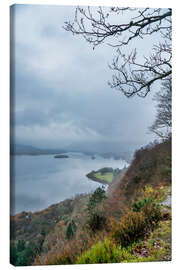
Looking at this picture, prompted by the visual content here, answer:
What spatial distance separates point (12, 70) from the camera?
11.8ft

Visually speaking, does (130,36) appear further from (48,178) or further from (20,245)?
(20,245)

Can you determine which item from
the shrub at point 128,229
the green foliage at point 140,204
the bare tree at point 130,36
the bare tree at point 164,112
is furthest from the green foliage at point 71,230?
the bare tree at point 130,36

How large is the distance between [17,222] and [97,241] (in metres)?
0.93

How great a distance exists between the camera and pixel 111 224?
376 cm

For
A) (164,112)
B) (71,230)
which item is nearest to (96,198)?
(71,230)

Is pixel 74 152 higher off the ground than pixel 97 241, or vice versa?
pixel 74 152

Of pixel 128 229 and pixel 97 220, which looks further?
pixel 97 220

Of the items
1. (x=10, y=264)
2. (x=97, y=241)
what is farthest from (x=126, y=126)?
(x=10, y=264)

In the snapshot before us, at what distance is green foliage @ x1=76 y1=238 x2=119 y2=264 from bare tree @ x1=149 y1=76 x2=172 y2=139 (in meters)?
1.52

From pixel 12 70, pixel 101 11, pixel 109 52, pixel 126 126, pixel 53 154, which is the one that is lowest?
pixel 53 154

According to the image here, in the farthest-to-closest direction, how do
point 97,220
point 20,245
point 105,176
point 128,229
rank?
point 105,176, point 97,220, point 128,229, point 20,245

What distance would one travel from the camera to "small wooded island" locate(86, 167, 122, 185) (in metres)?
3.86

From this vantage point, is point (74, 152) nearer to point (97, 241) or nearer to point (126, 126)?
point (126, 126)

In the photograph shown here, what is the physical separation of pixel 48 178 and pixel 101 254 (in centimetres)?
105
